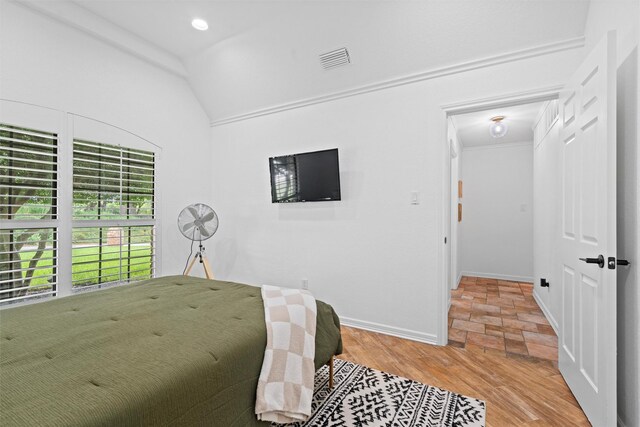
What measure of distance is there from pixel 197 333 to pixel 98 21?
3131 millimetres

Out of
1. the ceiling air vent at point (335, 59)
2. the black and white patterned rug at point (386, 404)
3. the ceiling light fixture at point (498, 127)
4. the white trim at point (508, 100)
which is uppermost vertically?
the ceiling air vent at point (335, 59)

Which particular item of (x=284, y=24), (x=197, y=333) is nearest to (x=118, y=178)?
(x=284, y=24)

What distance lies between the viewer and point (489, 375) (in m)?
2.20

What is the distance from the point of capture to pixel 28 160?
8.14ft

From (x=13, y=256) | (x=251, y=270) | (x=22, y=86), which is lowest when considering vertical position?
(x=251, y=270)

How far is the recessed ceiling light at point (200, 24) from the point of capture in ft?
9.35

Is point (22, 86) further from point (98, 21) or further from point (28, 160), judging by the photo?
point (98, 21)

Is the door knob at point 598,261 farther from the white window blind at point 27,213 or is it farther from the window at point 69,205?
the white window blind at point 27,213

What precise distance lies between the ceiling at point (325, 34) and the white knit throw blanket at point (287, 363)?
7.63 ft

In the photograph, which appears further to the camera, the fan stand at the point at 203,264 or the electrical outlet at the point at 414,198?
the fan stand at the point at 203,264

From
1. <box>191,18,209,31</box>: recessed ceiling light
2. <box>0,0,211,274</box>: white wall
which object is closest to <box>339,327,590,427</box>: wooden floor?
<box>0,0,211,274</box>: white wall

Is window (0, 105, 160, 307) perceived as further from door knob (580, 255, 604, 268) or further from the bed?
door knob (580, 255, 604, 268)

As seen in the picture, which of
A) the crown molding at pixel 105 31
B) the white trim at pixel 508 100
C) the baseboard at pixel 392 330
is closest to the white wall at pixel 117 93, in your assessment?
the crown molding at pixel 105 31

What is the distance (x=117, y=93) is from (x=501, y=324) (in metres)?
4.59
